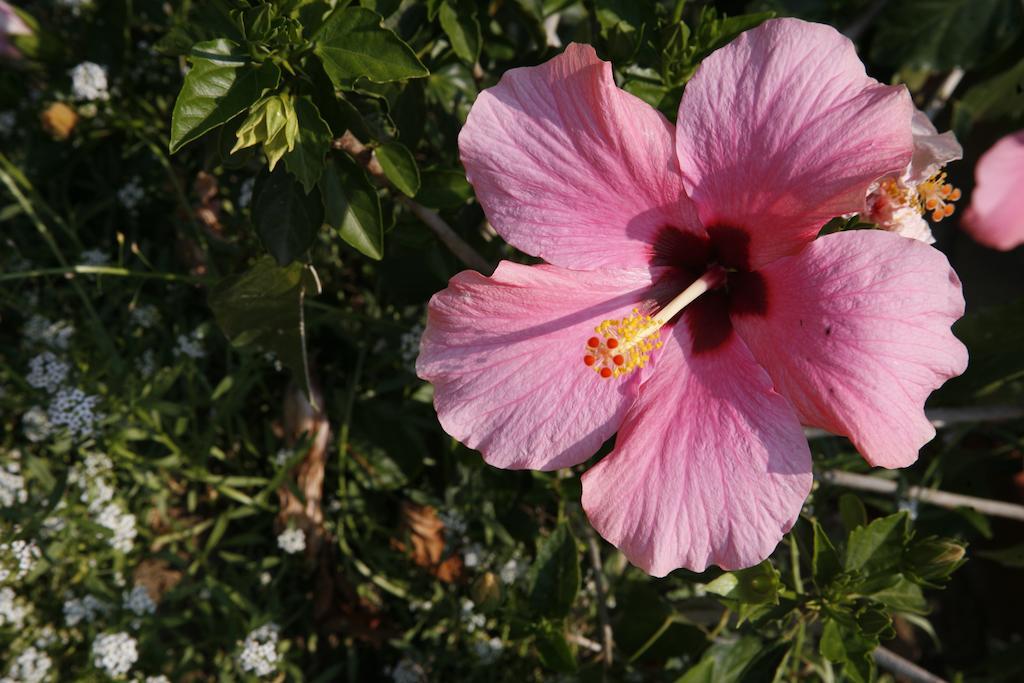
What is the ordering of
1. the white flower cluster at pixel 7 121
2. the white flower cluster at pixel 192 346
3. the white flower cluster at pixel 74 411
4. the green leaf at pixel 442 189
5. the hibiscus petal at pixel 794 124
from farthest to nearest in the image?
the white flower cluster at pixel 7 121 → the white flower cluster at pixel 192 346 → the white flower cluster at pixel 74 411 → the green leaf at pixel 442 189 → the hibiscus petal at pixel 794 124

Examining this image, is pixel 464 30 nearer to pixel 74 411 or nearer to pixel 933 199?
pixel 933 199

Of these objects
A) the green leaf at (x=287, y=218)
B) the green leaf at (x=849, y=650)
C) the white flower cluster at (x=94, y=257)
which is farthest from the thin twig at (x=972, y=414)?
the white flower cluster at (x=94, y=257)

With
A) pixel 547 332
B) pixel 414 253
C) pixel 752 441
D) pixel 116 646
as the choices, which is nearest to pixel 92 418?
pixel 116 646

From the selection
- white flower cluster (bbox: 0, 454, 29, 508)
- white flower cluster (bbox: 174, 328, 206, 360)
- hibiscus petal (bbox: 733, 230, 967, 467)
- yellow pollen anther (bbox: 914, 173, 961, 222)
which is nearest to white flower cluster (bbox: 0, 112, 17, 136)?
white flower cluster (bbox: 174, 328, 206, 360)

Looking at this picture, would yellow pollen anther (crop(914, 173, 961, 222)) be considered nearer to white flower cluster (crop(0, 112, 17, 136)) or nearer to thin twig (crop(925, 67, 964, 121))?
thin twig (crop(925, 67, 964, 121))

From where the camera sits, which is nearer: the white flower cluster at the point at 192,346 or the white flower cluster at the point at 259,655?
the white flower cluster at the point at 259,655

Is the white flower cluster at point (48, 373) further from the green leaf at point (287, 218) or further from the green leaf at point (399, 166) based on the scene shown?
the green leaf at point (399, 166)
